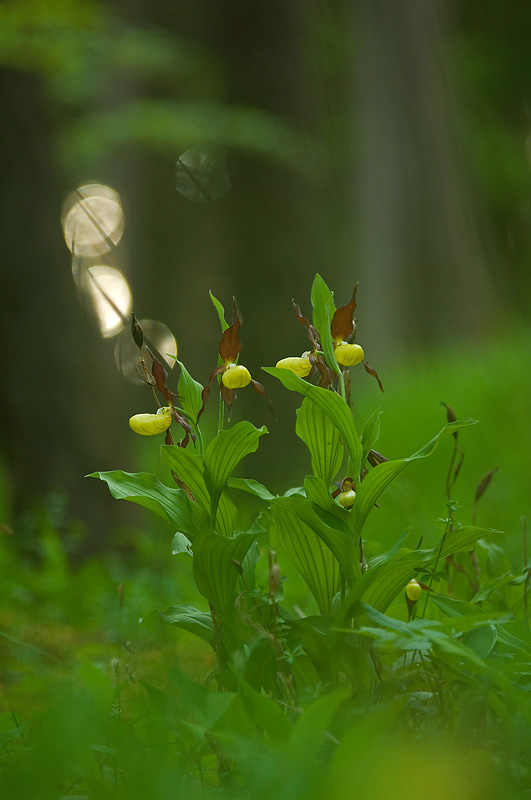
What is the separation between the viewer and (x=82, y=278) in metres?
2.23

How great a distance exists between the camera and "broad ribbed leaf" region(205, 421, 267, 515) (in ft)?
2.87

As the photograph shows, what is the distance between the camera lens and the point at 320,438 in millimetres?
975

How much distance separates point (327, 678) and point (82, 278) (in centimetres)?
171

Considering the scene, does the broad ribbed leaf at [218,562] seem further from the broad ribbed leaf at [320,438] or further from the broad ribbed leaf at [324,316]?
the broad ribbed leaf at [324,316]

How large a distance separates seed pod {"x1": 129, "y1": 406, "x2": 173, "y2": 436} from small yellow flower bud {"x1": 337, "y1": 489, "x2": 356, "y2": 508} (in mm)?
296

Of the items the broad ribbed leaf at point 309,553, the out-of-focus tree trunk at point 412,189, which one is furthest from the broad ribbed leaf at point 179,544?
the out-of-focus tree trunk at point 412,189

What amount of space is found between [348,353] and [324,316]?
8 cm

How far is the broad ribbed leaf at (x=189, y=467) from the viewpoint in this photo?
91 cm

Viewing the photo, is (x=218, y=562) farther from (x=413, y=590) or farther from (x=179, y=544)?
(x=413, y=590)

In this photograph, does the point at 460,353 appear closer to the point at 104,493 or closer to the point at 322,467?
the point at 104,493

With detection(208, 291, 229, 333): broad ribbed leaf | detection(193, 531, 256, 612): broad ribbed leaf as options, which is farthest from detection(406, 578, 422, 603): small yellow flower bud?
detection(208, 291, 229, 333): broad ribbed leaf

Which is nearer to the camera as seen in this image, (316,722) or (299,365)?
(316,722)

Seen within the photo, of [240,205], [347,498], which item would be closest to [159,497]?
[347,498]

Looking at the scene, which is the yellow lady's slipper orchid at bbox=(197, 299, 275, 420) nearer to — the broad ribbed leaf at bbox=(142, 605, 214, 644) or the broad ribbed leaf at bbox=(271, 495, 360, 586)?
the broad ribbed leaf at bbox=(271, 495, 360, 586)
